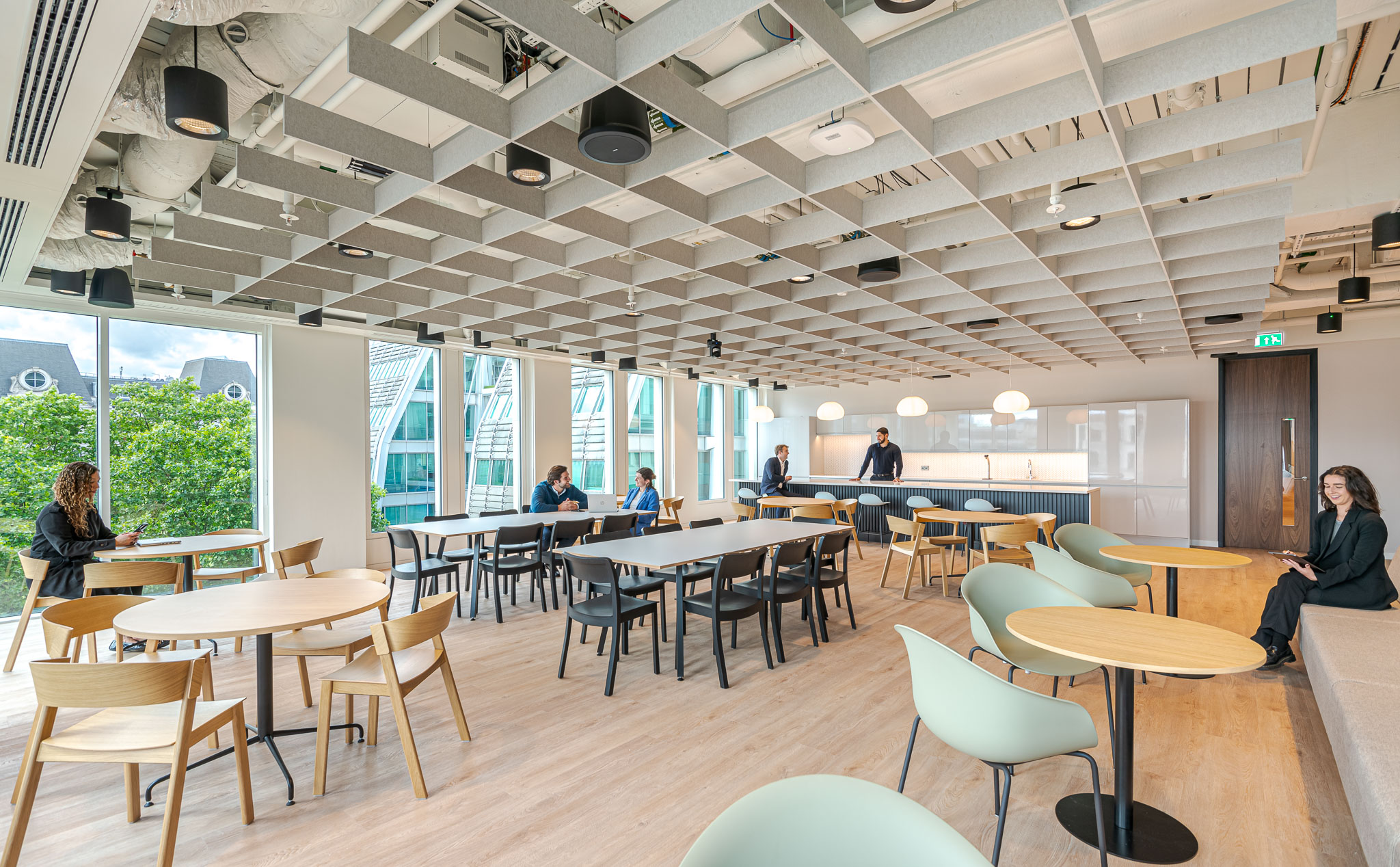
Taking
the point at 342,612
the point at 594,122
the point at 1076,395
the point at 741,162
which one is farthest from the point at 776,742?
the point at 1076,395

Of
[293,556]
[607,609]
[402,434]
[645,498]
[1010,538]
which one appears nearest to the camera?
[607,609]

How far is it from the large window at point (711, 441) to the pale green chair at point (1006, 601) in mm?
10252

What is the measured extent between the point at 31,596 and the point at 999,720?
6.06m

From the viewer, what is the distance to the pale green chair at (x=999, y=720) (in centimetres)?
212

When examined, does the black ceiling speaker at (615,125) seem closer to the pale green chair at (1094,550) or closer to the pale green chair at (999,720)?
the pale green chair at (999,720)

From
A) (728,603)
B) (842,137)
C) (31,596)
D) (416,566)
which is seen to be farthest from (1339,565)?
(31,596)

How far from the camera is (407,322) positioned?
8.40 m

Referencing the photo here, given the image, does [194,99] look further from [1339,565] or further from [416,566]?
[1339,565]

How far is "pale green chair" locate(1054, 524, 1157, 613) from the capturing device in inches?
188

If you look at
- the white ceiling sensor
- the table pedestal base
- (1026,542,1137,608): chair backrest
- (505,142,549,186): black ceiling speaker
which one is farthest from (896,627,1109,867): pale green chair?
(505,142,549,186): black ceiling speaker

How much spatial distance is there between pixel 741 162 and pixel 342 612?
3.60m

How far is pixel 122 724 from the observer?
2.48m

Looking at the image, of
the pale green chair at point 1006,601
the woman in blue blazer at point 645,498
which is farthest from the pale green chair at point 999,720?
the woman in blue blazer at point 645,498

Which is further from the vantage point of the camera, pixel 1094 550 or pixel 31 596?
pixel 1094 550
